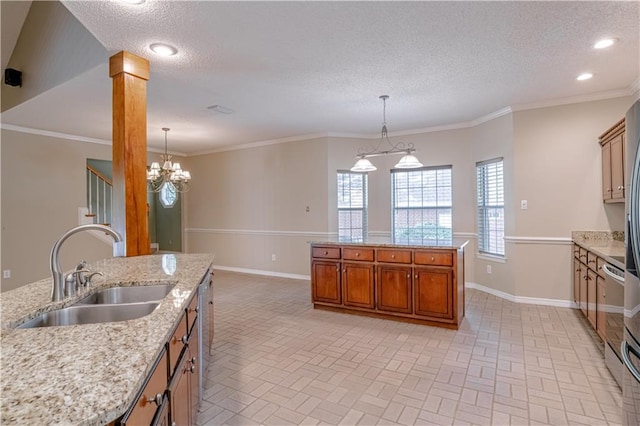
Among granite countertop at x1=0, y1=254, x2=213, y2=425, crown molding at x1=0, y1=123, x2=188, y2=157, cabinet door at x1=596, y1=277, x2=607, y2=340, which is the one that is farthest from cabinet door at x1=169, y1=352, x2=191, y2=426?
crown molding at x1=0, y1=123, x2=188, y2=157

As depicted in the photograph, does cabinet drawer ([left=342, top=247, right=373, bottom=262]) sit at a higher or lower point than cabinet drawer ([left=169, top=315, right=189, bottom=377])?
higher

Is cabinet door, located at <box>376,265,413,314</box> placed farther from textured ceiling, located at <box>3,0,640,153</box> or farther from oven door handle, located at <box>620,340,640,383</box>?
textured ceiling, located at <box>3,0,640,153</box>

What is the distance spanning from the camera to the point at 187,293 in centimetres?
173

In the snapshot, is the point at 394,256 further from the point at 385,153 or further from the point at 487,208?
the point at 487,208

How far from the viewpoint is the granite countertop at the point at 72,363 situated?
708 mm

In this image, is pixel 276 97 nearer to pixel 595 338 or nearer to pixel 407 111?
pixel 407 111

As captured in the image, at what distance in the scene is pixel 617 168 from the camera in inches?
137

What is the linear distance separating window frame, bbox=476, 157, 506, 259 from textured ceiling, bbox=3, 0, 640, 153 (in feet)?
2.72

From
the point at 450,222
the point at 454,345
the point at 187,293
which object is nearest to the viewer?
the point at 187,293

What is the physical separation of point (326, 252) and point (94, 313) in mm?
2808

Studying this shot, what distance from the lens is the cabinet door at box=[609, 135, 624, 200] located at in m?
3.35

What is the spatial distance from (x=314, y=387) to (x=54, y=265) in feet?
5.96

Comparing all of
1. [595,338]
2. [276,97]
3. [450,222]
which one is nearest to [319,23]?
[276,97]

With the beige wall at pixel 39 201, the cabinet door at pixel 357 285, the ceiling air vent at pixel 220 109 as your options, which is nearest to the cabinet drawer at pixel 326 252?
the cabinet door at pixel 357 285
